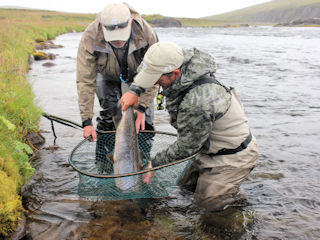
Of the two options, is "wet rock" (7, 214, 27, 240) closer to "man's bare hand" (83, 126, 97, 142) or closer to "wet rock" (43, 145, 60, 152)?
"man's bare hand" (83, 126, 97, 142)

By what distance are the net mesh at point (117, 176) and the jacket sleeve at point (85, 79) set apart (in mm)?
450

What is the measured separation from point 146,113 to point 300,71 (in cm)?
1177

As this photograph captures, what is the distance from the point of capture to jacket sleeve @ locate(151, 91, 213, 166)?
9.95 feet

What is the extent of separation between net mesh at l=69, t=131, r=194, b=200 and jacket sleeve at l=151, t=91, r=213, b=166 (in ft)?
0.44

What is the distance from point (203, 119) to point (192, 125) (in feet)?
0.43

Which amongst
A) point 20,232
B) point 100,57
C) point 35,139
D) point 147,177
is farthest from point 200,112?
point 35,139

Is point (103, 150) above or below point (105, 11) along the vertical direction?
below

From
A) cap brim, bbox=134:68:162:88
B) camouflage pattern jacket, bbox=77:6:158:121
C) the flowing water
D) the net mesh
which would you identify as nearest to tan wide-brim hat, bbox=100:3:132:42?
camouflage pattern jacket, bbox=77:6:158:121

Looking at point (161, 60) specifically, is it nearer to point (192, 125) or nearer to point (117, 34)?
point (192, 125)

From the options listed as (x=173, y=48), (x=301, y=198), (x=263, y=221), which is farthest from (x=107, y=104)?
(x=301, y=198)

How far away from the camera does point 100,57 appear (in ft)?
13.9

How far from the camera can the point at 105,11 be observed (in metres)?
3.83

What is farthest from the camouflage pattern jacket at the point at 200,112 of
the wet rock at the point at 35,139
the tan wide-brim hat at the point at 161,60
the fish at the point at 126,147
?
the wet rock at the point at 35,139

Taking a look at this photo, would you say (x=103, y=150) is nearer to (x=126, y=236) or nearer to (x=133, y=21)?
(x=126, y=236)
